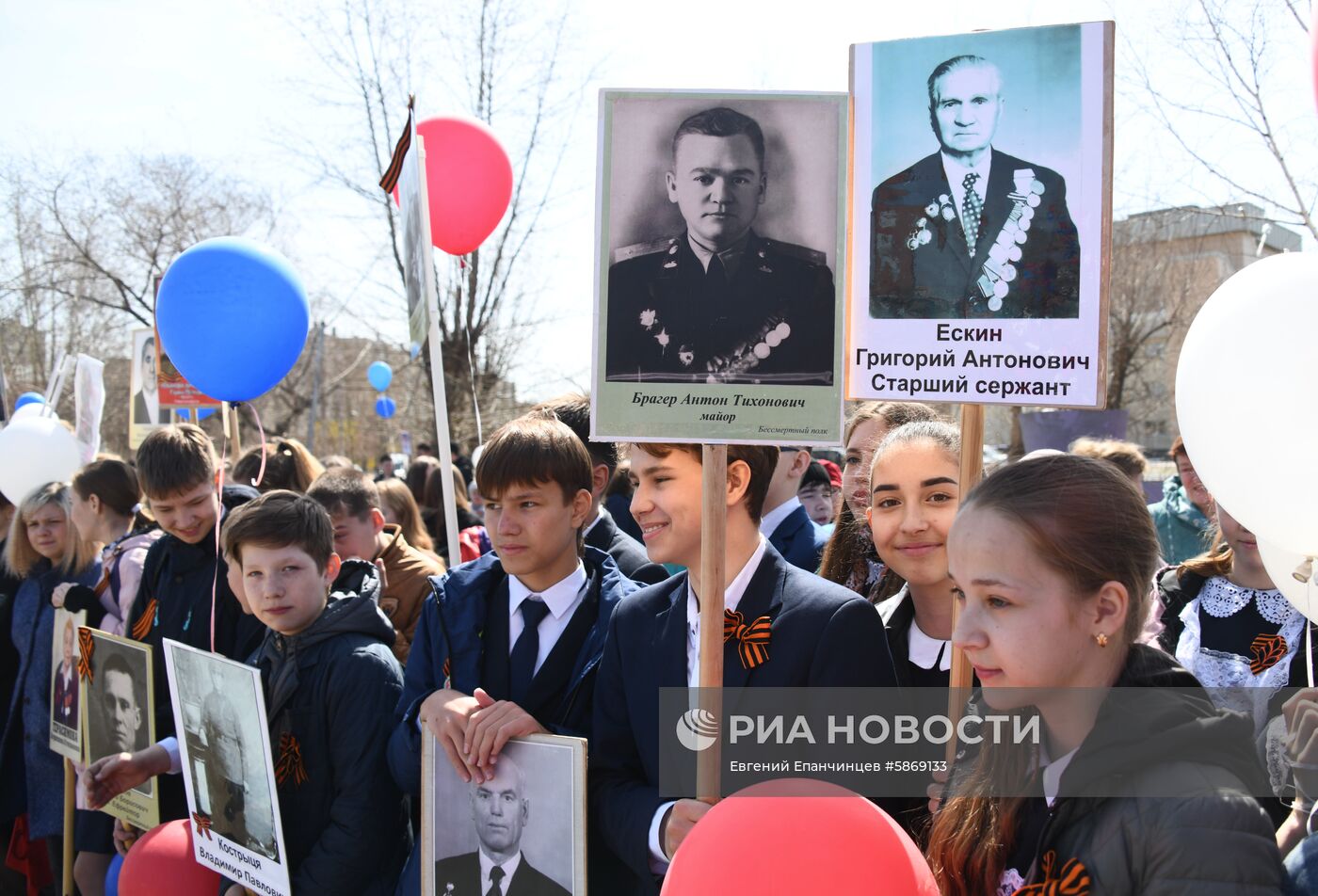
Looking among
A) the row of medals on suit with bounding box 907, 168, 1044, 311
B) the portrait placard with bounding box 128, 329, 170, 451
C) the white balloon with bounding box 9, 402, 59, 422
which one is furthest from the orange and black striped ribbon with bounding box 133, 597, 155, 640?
the portrait placard with bounding box 128, 329, 170, 451

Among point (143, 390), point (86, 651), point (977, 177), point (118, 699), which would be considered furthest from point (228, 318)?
point (143, 390)

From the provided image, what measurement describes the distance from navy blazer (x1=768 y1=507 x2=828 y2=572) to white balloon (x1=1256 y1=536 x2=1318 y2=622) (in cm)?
210

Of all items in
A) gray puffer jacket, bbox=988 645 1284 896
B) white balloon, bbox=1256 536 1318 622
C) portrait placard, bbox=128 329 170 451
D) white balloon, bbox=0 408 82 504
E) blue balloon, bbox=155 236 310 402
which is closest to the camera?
gray puffer jacket, bbox=988 645 1284 896

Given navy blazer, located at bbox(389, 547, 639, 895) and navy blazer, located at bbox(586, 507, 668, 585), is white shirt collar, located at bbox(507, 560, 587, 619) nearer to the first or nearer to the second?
navy blazer, located at bbox(389, 547, 639, 895)

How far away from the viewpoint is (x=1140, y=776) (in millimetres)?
1546

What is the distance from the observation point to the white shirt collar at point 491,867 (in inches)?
93.8

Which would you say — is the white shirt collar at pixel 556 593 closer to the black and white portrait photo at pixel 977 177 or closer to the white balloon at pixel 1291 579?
the black and white portrait photo at pixel 977 177

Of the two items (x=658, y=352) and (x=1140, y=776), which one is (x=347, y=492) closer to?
(x=658, y=352)

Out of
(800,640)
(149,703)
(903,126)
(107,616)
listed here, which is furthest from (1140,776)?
(107,616)

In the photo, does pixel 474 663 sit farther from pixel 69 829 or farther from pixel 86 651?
pixel 69 829

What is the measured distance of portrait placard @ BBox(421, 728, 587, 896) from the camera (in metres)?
2.29

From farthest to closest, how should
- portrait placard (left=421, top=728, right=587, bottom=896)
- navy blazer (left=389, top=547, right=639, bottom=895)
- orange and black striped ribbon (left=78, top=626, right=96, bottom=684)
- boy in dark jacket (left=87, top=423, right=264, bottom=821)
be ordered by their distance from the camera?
1. orange and black striped ribbon (left=78, top=626, right=96, bottom=684)
2. boy in dark jacket (left=87, top=423, right=264, bottom=821)
3. navy blazer (left=389, top=547, right=639, bottom=895)
4. portrait placard (left=421, top=728, right=587, bottom=896)

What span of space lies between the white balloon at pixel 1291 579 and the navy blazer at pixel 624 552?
1.75 meters

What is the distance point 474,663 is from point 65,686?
2.57 meters
